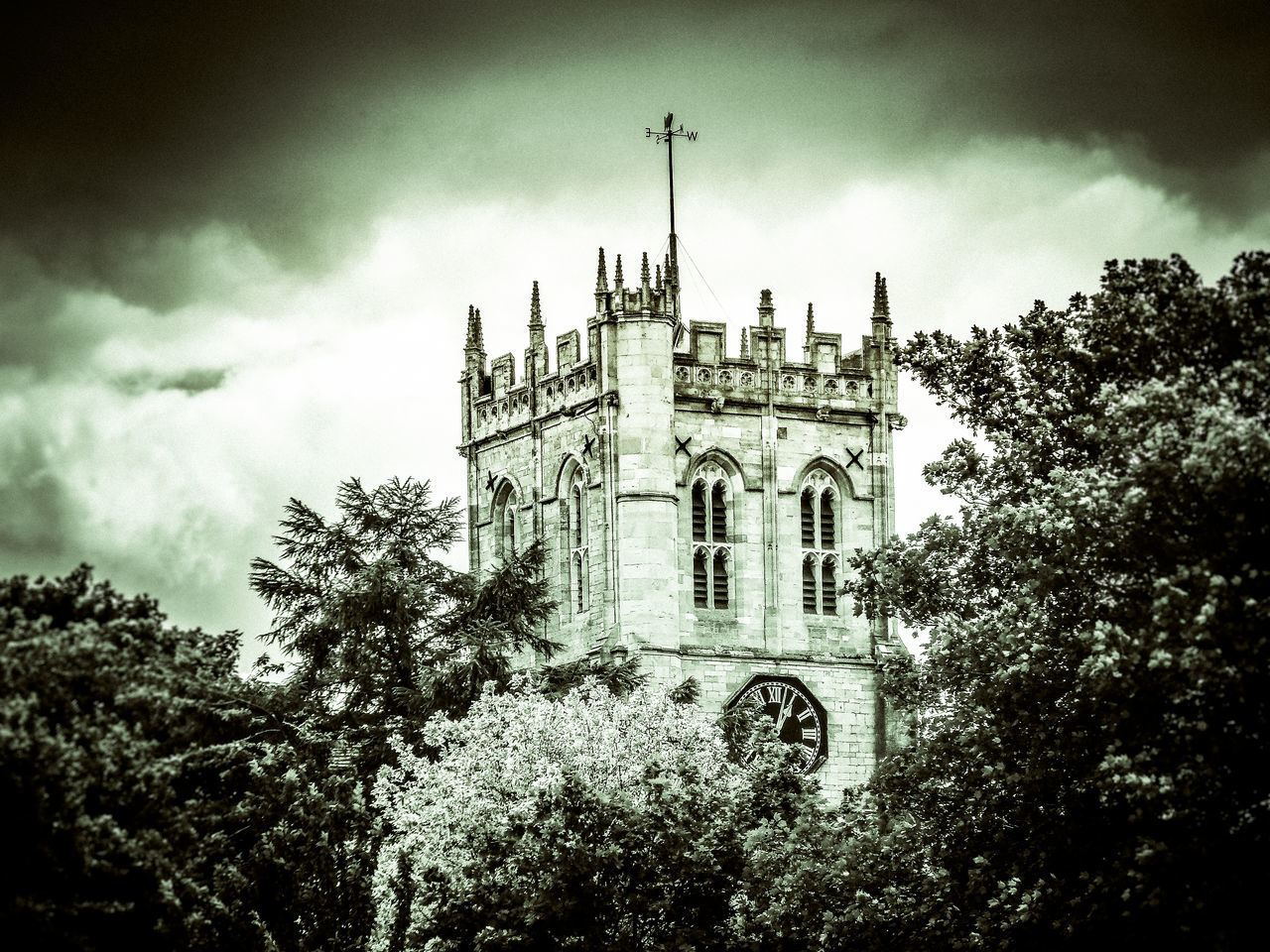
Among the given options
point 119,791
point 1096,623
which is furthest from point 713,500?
point 119,791

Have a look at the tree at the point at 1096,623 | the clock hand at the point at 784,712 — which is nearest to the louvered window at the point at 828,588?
the clock hand at the point at 784,712

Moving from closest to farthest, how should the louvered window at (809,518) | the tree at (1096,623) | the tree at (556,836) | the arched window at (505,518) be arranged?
1. the tree at (1096,623)
2. the tree at (556,836)
3. the louvered window at (809,518)
4. the arched window at (505,518)

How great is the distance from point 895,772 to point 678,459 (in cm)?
3045

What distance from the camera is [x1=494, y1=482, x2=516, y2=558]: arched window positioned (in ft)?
269

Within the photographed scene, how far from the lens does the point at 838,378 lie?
81.2m

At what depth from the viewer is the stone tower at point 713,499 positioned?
253 ft

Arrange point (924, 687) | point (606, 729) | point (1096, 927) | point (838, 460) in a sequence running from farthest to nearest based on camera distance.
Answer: point (838, 460)
point (606, 729)
point (924, 687)
point (1096, 927)

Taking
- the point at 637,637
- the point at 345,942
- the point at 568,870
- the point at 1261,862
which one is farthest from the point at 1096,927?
the point at 637,637

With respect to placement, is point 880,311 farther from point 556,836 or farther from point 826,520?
point 556,836

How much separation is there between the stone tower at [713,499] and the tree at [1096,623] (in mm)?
27580

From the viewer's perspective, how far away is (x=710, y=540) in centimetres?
7875

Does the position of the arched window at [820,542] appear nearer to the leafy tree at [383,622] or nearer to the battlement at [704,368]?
the battlement at [704,368]

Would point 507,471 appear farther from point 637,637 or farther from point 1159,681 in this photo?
point 1159,681

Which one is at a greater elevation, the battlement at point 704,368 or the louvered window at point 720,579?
the battlement at point 704,368
